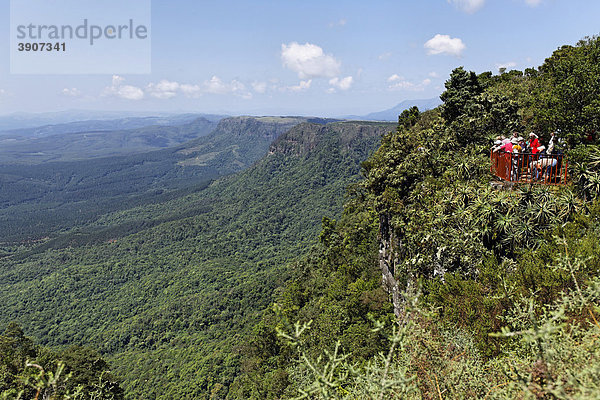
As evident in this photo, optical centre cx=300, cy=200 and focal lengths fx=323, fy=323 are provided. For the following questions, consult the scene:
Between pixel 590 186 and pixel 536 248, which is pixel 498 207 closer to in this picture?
pixel 536 248

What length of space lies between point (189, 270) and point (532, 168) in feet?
255

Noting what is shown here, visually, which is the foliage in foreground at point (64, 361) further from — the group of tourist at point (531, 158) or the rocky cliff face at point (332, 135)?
the rocky cliff face at point (332, 135)

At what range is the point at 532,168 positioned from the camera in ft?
36.9

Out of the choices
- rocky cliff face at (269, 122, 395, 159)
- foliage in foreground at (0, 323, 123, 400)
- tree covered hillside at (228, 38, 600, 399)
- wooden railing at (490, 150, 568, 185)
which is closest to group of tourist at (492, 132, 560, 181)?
wooden railing at (490, 150, 568, 185)

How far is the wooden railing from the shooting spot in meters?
11.4

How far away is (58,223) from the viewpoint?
147 metres

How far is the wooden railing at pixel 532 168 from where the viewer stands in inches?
448

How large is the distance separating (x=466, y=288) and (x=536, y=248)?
2473mm

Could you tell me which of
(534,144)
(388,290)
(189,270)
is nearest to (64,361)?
(388,290)

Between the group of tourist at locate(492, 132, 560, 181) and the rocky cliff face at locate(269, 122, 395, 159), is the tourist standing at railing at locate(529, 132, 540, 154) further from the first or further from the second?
the rocky cliff face at locate(269, 122, 395, 159)

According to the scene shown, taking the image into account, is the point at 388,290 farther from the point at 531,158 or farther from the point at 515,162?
the point at 531,158

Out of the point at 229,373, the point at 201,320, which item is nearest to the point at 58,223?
the point at 201,320

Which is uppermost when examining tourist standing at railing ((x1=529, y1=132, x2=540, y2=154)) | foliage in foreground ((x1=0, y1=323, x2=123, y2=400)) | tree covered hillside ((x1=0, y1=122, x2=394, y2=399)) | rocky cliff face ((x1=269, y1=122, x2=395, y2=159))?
rocky cliff face ((x1=269, y1=122, x2=395, y2=159))

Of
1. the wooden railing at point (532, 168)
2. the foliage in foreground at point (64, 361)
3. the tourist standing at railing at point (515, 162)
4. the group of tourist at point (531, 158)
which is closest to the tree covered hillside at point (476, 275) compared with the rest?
the wooden railing at point (532, 168)
